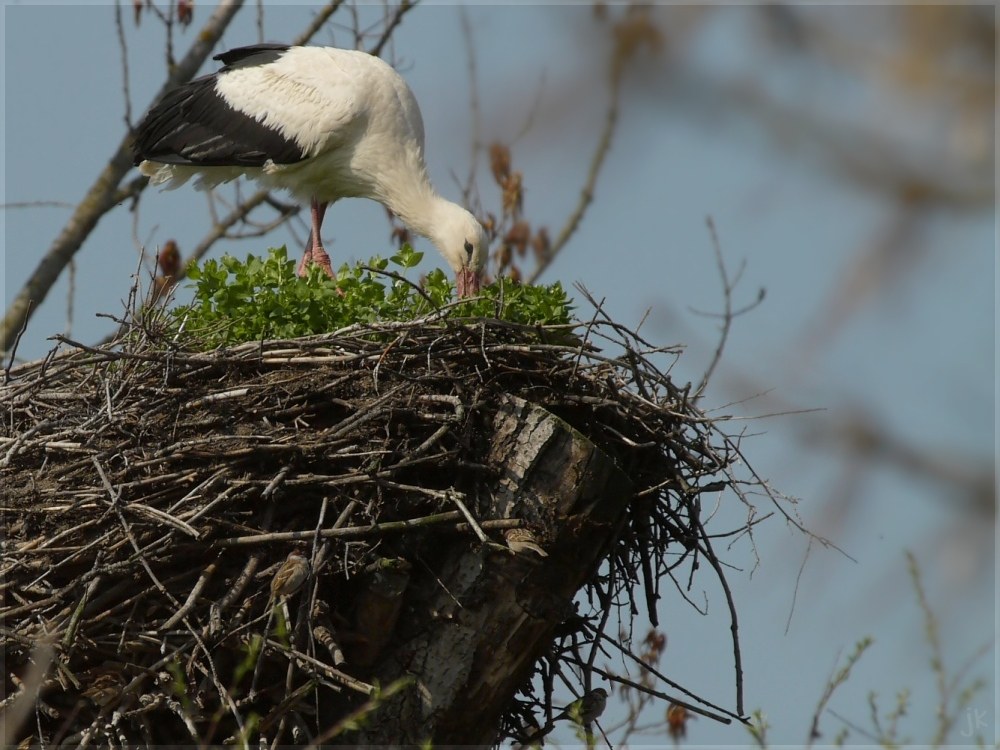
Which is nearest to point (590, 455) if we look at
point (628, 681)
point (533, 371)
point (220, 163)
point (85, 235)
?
point (533, 371)

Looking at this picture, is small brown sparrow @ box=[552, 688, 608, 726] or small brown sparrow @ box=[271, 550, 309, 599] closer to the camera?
small brown sparrow @ box=[271, 550, 309, 599]

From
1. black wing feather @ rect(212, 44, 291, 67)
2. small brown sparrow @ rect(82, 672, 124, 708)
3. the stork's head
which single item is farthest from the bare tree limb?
small brown sparrow @ rect(82, 672, 124, 708)

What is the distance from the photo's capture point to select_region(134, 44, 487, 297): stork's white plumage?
710 centimetres

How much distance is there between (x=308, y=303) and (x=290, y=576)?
1.33 meters

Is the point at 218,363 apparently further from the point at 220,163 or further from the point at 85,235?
the point at 85,235

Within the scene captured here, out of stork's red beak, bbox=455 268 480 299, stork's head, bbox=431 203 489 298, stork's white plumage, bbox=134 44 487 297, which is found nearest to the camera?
stork's red beak, bbox=455 268 480 299

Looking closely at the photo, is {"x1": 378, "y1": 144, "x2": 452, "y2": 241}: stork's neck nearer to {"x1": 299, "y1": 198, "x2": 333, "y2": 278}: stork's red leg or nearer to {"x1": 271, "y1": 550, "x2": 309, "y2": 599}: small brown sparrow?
{"x1": 299, "y1": 198, "x2": 333, "y2": 278}: stork's red leg

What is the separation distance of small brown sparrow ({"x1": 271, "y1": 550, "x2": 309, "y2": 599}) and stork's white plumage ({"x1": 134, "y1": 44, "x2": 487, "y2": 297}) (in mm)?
3086

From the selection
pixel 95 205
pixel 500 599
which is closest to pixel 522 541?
pixel 500 599

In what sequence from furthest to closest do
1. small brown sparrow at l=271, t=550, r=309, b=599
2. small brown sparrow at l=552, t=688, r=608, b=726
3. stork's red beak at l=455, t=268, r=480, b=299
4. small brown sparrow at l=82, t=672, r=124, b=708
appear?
stork's red beak at l=455, t=268, r=480, b=299, small brown sparrow at l=552, t=688, r=608, b=726, small brown sparrow at l=82, t=672, r=124, b=708, small brown sparrow at l=271, t=550, r=309, b=599

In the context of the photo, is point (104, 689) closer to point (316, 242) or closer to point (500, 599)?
point (500, 599)

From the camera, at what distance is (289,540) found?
4.14 meters

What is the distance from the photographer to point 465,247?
684 cm

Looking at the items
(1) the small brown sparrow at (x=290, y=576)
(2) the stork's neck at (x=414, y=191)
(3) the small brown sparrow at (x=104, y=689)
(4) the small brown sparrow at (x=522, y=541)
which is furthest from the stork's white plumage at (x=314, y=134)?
(3) the small brown sparrow at (x=104, y=689)
